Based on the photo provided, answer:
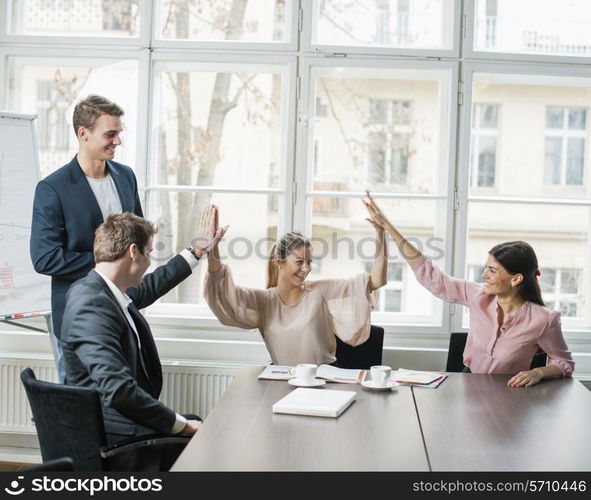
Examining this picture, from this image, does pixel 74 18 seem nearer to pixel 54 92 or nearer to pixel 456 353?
pixel 54 92

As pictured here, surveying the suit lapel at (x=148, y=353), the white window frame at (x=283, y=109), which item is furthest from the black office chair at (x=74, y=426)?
the white window frame at (x=283, y=109)

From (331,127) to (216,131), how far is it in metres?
0.63

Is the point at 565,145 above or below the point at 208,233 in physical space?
above

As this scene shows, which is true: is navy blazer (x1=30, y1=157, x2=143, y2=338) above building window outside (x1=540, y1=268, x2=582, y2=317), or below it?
above

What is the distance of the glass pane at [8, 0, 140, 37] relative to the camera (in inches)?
160

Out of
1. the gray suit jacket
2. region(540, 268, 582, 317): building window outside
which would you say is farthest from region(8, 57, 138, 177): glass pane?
region(540, 268, 582, 317): building window outside

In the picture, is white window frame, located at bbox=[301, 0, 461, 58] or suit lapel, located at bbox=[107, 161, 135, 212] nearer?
suit lapel, located at bbox=[107, 161, 135, 212]

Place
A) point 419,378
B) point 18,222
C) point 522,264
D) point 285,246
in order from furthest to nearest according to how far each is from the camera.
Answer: point 18,222, point 285,246, point 522,264, point 419,378

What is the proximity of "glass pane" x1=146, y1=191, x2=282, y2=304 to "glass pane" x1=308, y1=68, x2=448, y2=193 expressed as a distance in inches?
16.2

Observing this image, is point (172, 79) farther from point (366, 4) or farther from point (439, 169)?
point (439, 169)

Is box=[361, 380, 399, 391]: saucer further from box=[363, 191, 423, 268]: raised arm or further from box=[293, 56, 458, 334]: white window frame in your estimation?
box=[293, 56, 458, 334]: white window frame

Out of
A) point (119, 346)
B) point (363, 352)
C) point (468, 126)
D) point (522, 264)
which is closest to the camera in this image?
point (119, 346)

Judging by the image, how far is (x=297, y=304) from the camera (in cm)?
322

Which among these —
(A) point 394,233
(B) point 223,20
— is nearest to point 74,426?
(A) point 394,233
